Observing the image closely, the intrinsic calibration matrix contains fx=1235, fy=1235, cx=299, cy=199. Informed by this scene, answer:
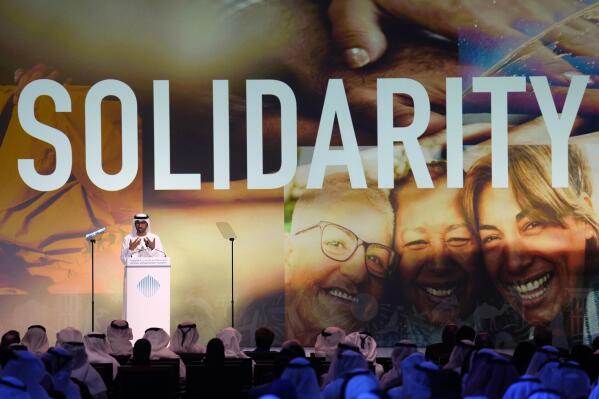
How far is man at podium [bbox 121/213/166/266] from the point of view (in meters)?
15.0

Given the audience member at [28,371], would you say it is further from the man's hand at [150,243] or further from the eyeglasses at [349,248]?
the eyeglasses at [349,248]

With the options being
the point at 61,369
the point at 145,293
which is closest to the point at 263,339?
the point at 145,293

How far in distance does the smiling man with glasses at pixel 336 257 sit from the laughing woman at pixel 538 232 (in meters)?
1.35

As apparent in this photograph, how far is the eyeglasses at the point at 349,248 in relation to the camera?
17.1 meters

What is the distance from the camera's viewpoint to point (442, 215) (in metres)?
17.1

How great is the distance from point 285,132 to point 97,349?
19.8 ft

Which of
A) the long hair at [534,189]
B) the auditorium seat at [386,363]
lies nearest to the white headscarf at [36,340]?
the auditorium seat at [386,363]

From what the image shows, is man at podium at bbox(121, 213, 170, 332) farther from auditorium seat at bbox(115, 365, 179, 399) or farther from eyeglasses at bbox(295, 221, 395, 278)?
auditorium seat at bbox(115, 365, 179, 399)

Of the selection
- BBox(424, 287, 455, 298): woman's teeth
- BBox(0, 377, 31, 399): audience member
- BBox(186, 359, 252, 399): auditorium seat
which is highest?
BBox(424, 287, 455, 298): woman's teeth

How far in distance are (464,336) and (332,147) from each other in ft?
17.8

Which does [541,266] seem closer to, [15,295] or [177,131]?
[177,131]

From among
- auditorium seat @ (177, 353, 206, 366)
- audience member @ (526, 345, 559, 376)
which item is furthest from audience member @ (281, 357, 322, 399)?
auditorium seat @ (177, 353, 206, 366)

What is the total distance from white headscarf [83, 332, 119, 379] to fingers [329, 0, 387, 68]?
21.7 feet

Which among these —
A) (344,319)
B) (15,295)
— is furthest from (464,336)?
(15,295)
